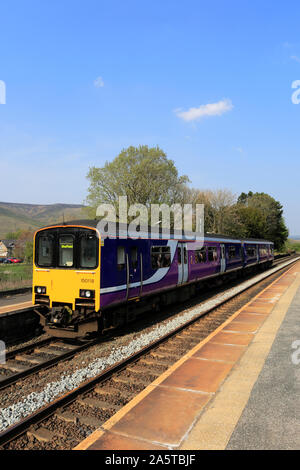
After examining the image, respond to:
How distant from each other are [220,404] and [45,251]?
6.63m

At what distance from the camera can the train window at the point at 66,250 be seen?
9.16 meters

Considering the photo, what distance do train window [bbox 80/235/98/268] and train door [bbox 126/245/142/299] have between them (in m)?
1.29

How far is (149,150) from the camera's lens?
3881 cm

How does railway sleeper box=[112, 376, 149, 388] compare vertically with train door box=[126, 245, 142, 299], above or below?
below

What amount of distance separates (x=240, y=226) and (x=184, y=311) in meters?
43.0

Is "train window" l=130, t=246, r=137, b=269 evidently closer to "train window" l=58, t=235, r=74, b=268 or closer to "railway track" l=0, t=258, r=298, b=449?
"train window" l=58, t=235, r=74, b=268

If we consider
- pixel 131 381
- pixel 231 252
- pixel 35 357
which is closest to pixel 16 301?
pixel 35 357

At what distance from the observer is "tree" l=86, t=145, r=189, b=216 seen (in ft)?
125

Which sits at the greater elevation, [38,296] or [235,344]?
[38,296]

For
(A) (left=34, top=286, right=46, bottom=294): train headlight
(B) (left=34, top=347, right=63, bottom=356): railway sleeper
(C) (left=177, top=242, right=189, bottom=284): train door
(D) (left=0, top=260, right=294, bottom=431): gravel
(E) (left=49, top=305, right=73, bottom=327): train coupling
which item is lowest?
(B) (left=34, top=347, right=63, bottom=356): railway sleeper

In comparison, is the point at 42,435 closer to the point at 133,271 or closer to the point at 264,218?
the point at 133,271

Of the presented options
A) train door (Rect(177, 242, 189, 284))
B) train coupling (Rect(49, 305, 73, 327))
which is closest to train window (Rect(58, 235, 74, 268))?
train coupling (Rect(49, 305, 73, 327))
